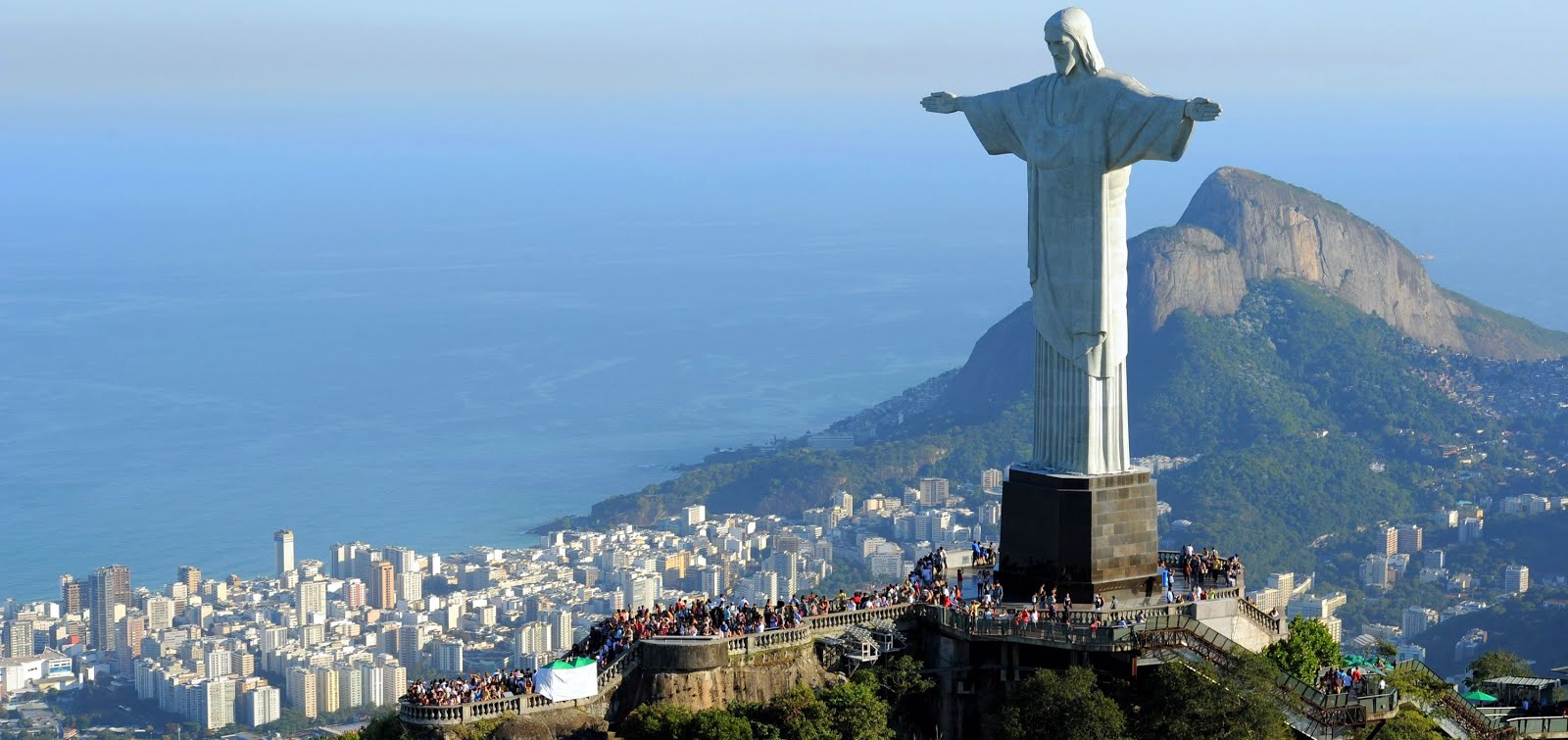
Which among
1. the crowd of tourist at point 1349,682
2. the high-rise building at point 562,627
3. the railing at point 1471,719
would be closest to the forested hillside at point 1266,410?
the high-rise building at point 562,627

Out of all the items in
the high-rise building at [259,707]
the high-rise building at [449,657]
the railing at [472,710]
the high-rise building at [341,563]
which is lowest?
the high-rise building at [259,707]

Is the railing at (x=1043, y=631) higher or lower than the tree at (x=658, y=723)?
higher

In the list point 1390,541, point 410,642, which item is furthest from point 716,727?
point 1390,541

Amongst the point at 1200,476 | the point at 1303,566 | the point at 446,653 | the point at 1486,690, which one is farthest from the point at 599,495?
the point at 1486,690

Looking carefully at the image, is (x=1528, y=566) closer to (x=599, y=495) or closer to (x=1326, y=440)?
(x=1326, y=440)

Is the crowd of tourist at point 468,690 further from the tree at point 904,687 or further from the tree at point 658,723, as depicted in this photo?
the tree at point 904,687

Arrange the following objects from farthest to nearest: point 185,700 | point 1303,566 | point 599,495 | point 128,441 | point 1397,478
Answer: point 128,441 < point 599,495 < point 1397,478 < point 1303,566 < point 185,700
